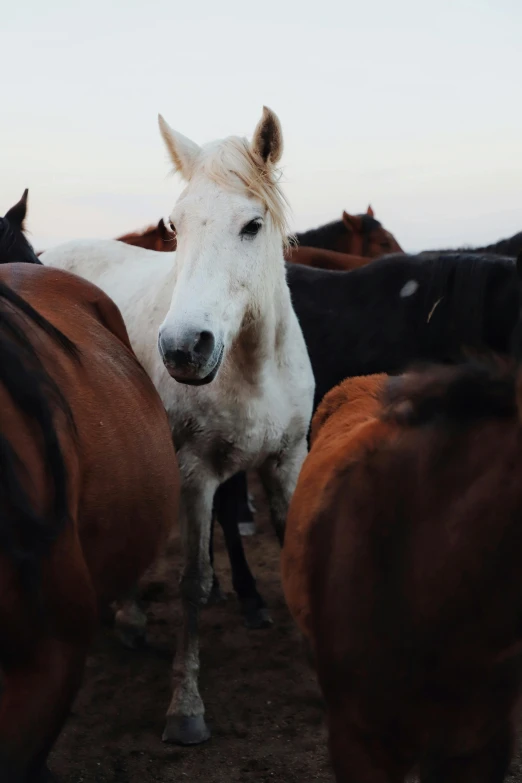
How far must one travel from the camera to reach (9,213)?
4.18 m

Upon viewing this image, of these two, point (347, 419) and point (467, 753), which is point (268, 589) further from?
point (467, 753)

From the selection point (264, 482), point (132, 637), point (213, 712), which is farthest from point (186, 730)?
point (264, 482)

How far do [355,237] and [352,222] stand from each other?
173 mm

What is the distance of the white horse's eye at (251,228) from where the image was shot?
9.59 feet

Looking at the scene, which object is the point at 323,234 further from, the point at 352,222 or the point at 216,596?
the point at 216,596

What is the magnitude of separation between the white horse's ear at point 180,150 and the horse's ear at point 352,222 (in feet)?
19.6

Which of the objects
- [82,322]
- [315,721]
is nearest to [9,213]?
[82,322]

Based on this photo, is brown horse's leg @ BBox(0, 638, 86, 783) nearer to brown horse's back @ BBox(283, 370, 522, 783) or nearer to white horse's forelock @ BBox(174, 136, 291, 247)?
brown horse's back @ BBox(283, 370, 522, 783)

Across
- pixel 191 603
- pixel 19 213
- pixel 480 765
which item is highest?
pixel 19 213

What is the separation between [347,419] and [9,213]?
8.04 ft

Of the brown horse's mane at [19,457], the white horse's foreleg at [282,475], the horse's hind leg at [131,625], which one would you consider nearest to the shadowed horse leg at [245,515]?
the horse's hind leg at [131,625]

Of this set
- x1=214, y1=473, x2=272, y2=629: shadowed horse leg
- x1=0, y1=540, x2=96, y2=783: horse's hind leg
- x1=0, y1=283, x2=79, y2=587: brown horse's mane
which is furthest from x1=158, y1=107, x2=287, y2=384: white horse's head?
x1=214, y1=473, x2=272, y2=629: shadowed horse leg

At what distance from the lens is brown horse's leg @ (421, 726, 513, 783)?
1.89m

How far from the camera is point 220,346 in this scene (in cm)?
268
